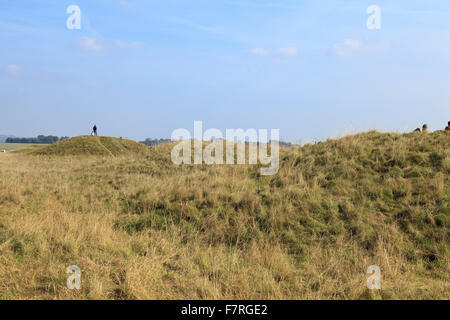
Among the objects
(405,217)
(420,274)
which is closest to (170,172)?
(405,217)

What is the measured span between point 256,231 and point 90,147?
3851cm

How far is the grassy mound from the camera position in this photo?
138ft

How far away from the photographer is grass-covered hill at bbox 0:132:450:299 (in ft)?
20.2

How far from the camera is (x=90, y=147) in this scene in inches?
1700

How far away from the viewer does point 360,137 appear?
55.3 ft

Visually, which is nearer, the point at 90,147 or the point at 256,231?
the point at 256,231

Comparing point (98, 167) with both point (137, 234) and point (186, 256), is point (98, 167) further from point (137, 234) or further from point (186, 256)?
point (186, 256)

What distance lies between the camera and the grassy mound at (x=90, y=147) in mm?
42156

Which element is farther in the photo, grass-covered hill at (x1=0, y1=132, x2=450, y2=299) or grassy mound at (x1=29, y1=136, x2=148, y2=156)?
grassy mound at (x1=29, y1=136, x2=148, y2=156)

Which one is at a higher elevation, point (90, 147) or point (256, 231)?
point (90, 147)

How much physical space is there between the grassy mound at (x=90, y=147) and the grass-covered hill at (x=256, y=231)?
28224mm

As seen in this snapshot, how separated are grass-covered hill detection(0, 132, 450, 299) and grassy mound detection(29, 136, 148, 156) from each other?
28224mm

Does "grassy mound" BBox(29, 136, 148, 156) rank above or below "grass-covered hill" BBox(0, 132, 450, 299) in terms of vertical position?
above

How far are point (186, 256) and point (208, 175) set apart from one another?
8.56 m
